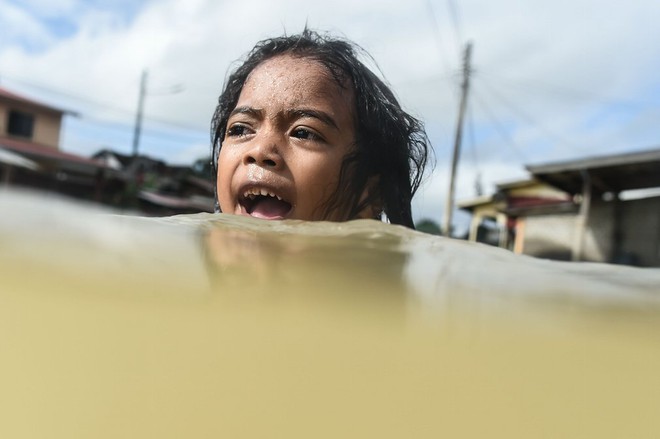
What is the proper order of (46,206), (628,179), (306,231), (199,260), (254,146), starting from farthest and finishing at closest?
(628,179), (254,146), (306,231), (46,206), (199,260)

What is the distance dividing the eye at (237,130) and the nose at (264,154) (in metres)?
0.09

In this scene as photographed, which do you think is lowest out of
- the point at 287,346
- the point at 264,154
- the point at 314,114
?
the point at 287,346

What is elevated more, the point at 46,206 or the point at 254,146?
the point at 254,146

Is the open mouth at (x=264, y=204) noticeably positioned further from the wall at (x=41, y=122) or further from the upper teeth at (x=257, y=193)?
the wall at (x=41, y=122)

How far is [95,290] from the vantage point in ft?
1.48

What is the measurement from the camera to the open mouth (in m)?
1.19

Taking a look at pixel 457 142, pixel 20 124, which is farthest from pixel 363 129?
pixel 20 124

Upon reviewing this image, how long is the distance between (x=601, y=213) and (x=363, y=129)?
6.26 meters

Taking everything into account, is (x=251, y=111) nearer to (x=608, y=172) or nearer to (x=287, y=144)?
(x=287, y=144)

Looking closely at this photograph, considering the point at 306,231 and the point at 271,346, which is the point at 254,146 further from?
the point at 271,346

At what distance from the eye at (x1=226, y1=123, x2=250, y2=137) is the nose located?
95mm

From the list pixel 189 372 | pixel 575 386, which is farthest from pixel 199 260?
pixel 575 386

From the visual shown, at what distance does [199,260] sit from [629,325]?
0.41 meters

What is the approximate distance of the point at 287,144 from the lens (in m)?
1.22
